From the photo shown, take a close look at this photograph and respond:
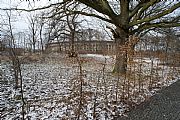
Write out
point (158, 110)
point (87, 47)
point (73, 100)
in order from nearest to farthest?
point (158, 110) → point (73, 100) → point (87, 47)

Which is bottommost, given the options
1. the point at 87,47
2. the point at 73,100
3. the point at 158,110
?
the point at 158,110

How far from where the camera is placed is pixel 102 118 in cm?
568

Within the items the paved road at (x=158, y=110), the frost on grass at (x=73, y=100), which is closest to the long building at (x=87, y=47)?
the frost on grass at (x=73, y=100)

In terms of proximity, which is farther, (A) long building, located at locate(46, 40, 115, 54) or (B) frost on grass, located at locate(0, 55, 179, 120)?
(A) long building, located at locate(46, 40, 115, 54)

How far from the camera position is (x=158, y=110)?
625 cm

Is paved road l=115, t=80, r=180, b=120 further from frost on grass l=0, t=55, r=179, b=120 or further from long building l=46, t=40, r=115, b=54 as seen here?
long building l=46, t=40, r=115, b=54

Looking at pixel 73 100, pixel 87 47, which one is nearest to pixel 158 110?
pixel 73 100

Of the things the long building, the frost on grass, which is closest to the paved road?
the frost on grass

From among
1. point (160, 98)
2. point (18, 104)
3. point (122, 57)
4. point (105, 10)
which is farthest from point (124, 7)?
point (18, 104)

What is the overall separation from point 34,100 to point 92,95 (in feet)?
→ 6.41

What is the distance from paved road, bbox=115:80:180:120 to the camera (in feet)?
18.5

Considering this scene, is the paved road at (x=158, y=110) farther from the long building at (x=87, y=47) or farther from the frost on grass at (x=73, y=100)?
the long building at (x=87, y=47)

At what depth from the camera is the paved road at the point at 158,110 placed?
564cm

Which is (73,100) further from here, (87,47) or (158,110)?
(87,47)
